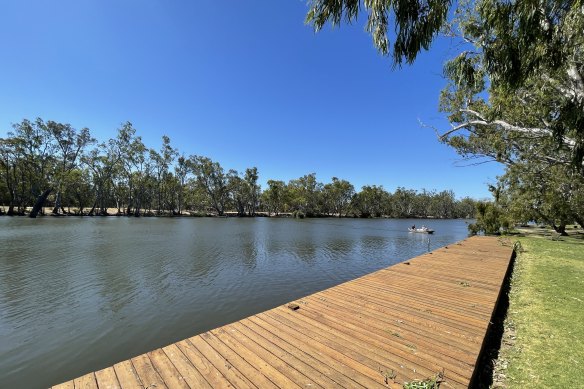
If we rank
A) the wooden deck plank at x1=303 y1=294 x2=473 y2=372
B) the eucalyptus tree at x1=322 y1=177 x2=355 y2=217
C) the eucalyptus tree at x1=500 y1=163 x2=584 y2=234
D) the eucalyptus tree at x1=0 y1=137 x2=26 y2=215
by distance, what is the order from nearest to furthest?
1. the wooden deck plank at x1=303 y1=294 x2=473 y2=372
2. the eucalyptus tree at x1=500 y1=163 x2=584 y2=234
3. the eucalyptus tree at x1=0 y1=137 x2=26 y2=215
4. the eucalyptus tree at x1=322 y1=177 x2=355 y2=217

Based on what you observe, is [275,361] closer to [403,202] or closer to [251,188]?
[251,188]

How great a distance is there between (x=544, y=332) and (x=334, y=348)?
4.19 metres

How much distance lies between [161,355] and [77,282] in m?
9.26

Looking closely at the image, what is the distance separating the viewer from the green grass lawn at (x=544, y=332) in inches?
139

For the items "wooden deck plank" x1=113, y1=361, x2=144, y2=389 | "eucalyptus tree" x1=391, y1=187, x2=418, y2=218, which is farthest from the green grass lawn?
"eucalyptus tree" x1=391, y1=187, x2=418, y2=218

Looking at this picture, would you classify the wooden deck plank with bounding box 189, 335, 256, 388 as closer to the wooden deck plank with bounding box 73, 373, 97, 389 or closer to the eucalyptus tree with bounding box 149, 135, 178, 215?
the wooden deck plank with bounding box 73, 373, 97, 389

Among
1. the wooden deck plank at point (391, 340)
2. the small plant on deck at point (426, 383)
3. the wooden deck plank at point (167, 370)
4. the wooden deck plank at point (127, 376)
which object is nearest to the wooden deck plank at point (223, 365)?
the wooden deck plank at point (167, 370)

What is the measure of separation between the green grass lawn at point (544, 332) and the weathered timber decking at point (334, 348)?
0.46 m

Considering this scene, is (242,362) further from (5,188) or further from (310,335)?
(5,188)

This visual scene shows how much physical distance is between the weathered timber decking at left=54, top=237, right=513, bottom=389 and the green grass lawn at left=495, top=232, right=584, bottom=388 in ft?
1.52

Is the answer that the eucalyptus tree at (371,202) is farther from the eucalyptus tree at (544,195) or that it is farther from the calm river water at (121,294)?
the calm river water at (121,294)

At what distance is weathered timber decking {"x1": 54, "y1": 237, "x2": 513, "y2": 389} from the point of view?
10.3ft

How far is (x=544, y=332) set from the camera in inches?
191

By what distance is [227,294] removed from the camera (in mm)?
9422
